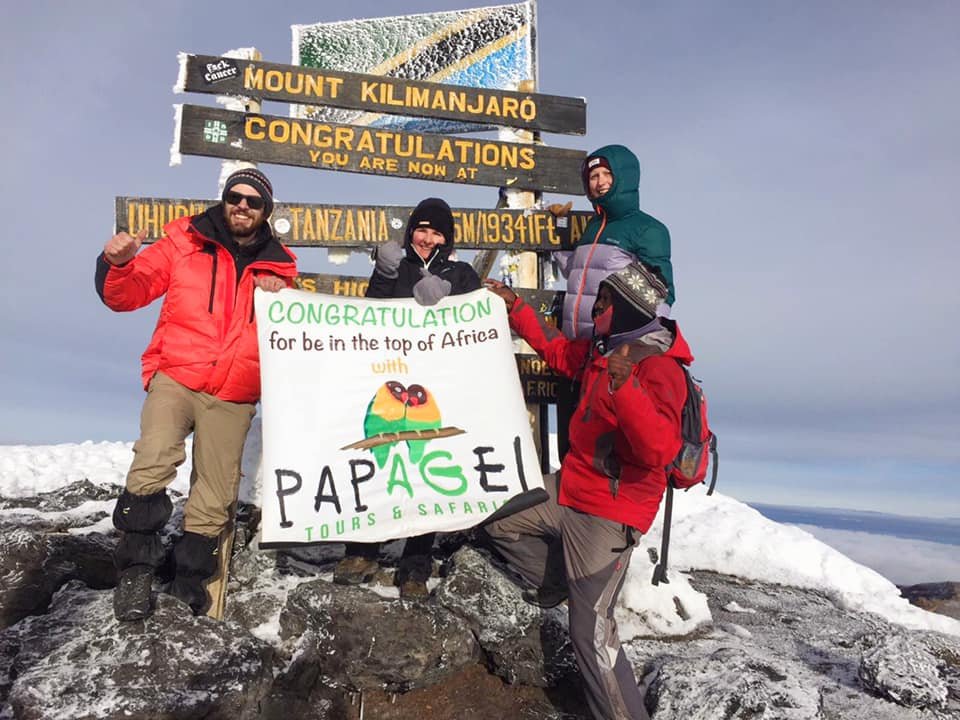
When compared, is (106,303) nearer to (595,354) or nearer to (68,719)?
(68,719)

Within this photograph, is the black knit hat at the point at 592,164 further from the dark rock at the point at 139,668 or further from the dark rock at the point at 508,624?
the dark rock at the point at 139,668

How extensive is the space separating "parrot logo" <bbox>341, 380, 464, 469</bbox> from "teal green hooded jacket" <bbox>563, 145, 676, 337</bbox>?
6.52 feet

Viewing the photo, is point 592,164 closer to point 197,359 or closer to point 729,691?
point 197,359

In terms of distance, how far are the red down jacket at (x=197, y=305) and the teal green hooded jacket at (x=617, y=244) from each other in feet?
10.1

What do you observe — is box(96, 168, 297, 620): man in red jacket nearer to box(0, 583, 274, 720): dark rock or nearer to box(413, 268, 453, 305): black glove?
box(0, 583, 274, 720): dark rock

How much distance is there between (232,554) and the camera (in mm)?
6301

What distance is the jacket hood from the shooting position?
6613mm

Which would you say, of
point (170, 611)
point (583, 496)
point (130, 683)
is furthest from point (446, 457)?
point (130, 683)

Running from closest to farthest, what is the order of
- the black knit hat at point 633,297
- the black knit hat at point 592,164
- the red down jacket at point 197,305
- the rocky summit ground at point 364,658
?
the rocky summit ground at point 364,658
the red down jacket at point 197,305
the black knit hat at point 633,297
the black knit hat at point 592,164

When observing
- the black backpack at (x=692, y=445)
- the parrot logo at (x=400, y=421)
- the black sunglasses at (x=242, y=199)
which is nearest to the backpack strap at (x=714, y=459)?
the black backpack at (x=692, y=445)

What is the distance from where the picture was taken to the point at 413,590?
562 cm

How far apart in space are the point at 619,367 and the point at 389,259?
91.6 inches

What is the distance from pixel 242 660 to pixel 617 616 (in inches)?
135

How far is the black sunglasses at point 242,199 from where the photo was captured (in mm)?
4883
